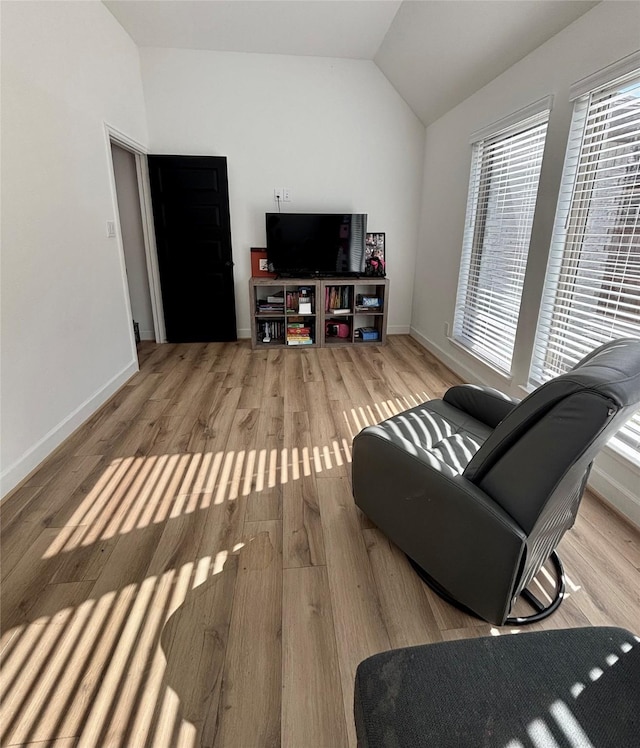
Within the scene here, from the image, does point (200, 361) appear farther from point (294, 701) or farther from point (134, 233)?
point (294, 701)

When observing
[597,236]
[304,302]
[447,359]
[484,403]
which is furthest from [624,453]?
[304,302]

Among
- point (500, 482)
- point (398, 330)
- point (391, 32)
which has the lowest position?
point (398, 330)

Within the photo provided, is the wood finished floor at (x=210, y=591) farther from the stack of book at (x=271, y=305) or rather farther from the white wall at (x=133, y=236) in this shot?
the white wall at (x=133, y=236)

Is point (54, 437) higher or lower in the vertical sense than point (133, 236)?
lower

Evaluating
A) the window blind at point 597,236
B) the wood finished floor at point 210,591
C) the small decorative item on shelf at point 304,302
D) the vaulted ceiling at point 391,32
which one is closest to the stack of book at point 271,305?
the small decorative item on shelf at point 304,302

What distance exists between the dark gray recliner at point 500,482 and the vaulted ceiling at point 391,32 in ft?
7.74

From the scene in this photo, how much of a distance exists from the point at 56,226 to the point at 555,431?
2.85 metres

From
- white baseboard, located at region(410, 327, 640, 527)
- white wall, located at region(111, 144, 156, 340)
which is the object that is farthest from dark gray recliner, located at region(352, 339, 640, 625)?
white wall, located at region(111, 144, 156, 340)

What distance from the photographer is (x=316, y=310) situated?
14.3ft

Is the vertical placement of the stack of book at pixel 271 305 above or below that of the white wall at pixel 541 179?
below

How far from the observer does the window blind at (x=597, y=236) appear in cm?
189

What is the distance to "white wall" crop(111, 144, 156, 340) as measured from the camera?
4.15 m

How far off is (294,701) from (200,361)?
328 cm

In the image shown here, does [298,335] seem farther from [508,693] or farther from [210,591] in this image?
[508,693]
